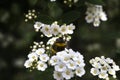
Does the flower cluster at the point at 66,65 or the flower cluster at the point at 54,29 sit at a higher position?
the flower cluster at the point at 54,29

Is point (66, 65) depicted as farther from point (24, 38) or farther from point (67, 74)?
point (24, 38)

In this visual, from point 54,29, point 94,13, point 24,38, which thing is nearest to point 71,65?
point 54,29

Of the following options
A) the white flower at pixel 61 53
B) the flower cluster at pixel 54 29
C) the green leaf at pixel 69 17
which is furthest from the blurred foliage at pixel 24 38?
the white flower at pixel 61 53

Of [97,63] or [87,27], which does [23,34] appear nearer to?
[87,27]

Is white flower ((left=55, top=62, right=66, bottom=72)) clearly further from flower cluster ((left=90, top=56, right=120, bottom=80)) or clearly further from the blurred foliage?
the blurred foliage

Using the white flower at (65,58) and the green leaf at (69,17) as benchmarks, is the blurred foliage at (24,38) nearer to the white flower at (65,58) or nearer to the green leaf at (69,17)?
the green leaf at (69,17)
